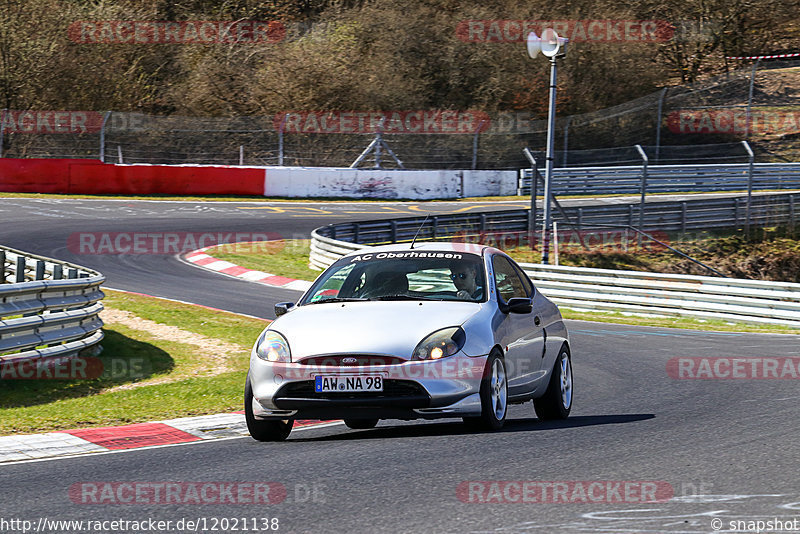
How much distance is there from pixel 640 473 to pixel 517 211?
23.2m

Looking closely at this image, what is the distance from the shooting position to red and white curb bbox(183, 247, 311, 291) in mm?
22703

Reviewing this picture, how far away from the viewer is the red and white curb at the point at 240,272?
22703 millimetres

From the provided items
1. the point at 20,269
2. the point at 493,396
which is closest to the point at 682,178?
the point at 20,269

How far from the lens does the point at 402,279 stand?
866 cm

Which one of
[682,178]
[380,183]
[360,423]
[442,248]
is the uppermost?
[682,178]

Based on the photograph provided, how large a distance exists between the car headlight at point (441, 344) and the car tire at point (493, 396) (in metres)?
0.29

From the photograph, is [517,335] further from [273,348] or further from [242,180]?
[242,180]

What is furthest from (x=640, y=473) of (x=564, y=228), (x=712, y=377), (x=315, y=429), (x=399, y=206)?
(x=399, y=206)

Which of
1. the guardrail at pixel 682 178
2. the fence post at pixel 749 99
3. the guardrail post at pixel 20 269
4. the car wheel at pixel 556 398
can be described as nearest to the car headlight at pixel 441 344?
the car wheel at pixel 556 398

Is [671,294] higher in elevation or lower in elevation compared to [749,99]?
lower

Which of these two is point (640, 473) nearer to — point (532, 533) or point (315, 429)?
point (532, 533)

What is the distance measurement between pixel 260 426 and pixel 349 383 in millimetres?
964

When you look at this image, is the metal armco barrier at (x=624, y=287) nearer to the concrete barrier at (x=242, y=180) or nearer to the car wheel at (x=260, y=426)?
the concrete barrier at (x=242, y=180)

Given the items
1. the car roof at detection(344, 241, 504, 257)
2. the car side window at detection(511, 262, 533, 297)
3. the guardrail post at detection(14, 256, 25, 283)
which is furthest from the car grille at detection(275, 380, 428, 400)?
the guardrail post at detection(14, 256, 25, 283)
